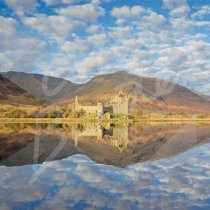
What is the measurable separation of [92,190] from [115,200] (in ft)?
5.13

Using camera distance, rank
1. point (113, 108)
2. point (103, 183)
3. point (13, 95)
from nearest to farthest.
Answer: point (103, 183)
point (113, 108)
point (13, 95)

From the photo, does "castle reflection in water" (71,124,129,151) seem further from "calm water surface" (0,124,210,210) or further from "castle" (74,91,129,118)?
"castle" (74,91,129,118)

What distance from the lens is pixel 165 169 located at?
16625 millimetres

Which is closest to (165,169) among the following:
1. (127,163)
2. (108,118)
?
(127,163)

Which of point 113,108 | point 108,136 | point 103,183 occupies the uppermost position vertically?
point 113,108

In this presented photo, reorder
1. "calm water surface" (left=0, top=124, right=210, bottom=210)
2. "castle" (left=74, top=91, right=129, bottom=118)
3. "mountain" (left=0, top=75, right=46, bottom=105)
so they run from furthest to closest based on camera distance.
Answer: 1. "mountain" (left=0, top=75, right=46, bottom=105)
2. "castle" (left=74, top=91, right=129, bottom=118)
3. "calm water surface" (left=0, top=124, right=210, bottom=210)

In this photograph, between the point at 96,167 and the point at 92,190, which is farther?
the point at 96,167

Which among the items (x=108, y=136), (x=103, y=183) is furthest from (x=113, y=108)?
(x=103, y=183)

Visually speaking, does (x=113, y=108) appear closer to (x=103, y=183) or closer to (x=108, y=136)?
(x=108, y=136)

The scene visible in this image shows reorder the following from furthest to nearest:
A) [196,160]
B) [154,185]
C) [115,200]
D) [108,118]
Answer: [108,118]
[196,160]
[154,185]
[115,200]

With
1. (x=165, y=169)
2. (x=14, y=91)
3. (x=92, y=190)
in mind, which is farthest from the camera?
(x=14, y=91)

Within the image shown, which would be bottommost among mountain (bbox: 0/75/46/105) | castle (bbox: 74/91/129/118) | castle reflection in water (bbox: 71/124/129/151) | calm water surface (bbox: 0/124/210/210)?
castle reflection in water (bbox: 71/124/129/151)

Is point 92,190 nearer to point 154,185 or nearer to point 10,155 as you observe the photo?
point 154,185

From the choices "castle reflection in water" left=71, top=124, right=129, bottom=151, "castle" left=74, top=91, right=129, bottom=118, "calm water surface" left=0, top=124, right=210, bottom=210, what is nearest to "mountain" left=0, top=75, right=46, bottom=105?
"castle" left=74, top=91, right=129, bottom=118
